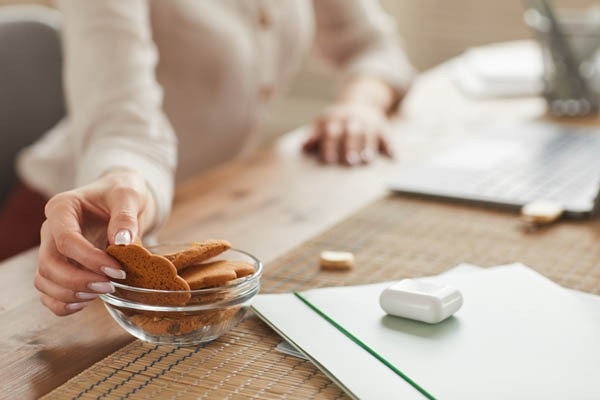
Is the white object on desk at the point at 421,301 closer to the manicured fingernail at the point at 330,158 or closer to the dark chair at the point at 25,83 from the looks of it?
the manicured fingernail at the point at 330,158

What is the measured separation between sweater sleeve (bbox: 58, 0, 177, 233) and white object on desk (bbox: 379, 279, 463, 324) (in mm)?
354

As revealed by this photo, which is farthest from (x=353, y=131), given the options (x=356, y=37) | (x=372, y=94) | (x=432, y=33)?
A: (x=432, y=33)

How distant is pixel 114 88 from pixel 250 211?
234mm

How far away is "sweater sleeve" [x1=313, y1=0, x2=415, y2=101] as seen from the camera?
1840mm

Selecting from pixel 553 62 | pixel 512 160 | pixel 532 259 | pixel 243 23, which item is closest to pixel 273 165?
pixel 243 23

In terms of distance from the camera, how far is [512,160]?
1.34 meters

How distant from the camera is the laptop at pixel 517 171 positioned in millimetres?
1169

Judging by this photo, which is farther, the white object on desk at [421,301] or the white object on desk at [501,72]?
the white object on desk at [501,72]

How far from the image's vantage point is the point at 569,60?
1673 millimetres

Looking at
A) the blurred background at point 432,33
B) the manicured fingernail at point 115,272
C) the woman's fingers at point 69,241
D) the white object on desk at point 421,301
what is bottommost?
the blurred background at point 432,33

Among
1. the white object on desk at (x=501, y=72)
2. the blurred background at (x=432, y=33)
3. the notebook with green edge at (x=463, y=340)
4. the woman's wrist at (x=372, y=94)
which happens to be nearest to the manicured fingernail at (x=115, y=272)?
the notebook with green edge at (x=463, y=340)

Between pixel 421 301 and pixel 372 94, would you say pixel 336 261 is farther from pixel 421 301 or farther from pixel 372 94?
pixel 372 94

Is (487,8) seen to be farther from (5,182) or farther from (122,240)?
(122,240)

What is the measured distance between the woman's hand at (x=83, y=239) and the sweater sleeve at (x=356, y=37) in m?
1.06
